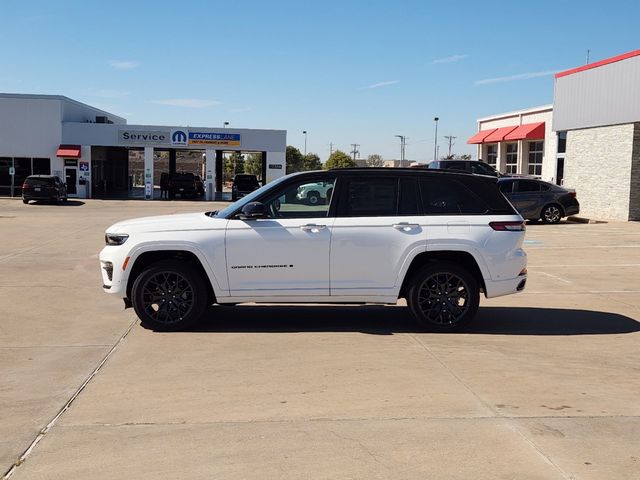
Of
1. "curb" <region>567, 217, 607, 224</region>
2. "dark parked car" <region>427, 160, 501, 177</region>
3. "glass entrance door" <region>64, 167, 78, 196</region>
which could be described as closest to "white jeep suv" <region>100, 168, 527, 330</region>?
"curb" <region>567, 217, 607, 224</region>

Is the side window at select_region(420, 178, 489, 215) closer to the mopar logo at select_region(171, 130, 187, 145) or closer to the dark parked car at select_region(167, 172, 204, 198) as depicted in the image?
the dark parked car at select_region(167, 172, 204, 198)

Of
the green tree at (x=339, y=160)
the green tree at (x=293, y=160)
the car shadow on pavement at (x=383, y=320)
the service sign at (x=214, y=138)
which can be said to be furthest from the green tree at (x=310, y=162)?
the car shadow on pavement at (x=383, y=320)

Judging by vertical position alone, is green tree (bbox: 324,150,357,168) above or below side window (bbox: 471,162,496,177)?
above

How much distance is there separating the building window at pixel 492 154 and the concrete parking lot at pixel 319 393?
46054 millimetres

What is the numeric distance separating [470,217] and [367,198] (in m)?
1.21

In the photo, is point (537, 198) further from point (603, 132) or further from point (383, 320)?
point (383, 320)

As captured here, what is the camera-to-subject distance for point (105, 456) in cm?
441

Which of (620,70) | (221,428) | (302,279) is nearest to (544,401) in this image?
(221,428)

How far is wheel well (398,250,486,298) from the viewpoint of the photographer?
7.90 m

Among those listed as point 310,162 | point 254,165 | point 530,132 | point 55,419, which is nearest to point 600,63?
point 530,132

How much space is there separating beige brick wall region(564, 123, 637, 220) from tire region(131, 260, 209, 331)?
21.6m

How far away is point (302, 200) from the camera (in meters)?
7.93

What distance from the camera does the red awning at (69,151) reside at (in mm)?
44231

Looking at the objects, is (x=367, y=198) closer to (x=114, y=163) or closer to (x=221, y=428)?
(x=221, y=428)
